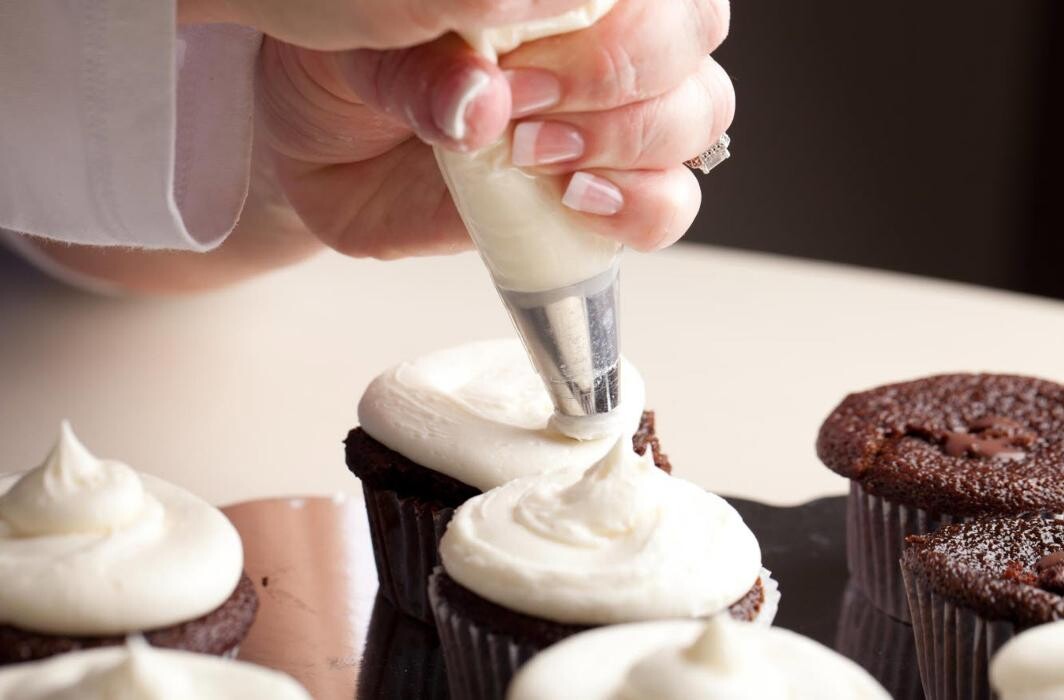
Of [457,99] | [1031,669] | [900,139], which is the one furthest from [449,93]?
[900,139]

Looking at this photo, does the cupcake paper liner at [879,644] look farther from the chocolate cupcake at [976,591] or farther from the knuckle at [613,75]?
the knuckle at [613,75]

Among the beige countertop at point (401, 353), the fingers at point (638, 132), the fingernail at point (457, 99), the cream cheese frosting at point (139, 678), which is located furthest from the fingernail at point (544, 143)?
the beige countertop at point (401, 353)

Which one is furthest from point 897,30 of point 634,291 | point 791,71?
point 634,291

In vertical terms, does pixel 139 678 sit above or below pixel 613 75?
below

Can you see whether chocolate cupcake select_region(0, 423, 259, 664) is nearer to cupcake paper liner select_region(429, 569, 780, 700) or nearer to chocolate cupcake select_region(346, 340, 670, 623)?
cupcake paper liner select_region(429, 569, 780, 700)

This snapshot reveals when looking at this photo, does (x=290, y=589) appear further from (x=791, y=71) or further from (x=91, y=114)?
(x=791, y=71)

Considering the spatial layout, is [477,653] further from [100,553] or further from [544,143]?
[544,143]

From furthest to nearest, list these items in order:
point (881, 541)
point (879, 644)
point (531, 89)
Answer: point (881, 541), point (879, 644), point (531, 89)
